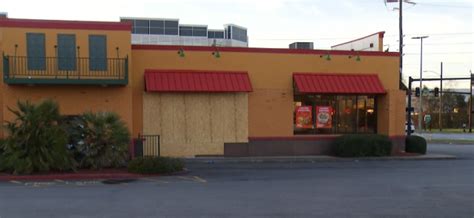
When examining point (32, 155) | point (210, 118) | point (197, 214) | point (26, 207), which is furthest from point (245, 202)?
point (210, 118)

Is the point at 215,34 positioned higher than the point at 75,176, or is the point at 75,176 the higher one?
the point at 215,34

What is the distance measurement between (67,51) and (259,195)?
11679mm

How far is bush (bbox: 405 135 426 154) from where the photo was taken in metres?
25.1

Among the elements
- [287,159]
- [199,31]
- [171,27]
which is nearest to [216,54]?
[287,159]

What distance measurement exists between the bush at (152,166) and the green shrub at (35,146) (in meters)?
1.94

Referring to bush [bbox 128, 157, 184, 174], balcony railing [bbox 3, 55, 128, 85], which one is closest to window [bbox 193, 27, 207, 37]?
balcony railing [bbox 3, 55, 128, 85]

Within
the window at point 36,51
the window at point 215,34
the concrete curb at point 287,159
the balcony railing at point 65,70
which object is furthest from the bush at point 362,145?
the window at point 215,34

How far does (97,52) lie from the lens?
20672 millimetres

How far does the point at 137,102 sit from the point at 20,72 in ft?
14.9

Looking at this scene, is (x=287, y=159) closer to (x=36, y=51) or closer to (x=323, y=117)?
(x=323, y=117)

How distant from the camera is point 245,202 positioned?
1084 centimetres

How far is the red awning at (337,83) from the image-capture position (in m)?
22.9

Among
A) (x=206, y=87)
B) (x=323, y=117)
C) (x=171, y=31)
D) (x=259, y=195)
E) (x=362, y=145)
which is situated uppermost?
(x=171, y=31)

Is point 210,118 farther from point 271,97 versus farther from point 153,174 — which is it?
point 153,174
